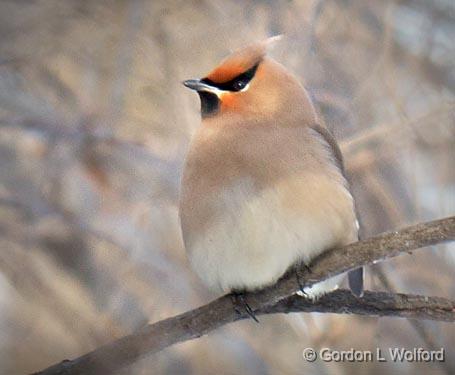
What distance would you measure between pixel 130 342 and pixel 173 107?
82 cm

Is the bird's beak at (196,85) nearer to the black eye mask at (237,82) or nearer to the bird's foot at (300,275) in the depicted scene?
the black eye mask at (237,82)

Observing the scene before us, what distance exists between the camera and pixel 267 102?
89.6 inches

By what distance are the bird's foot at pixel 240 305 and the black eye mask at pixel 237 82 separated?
52 cm

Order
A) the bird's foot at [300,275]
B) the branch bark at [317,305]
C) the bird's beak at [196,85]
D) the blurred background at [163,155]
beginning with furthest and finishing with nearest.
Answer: the blurred background at [163,155], the bird's beak at [196,85], the bird's foot at [300,275], the branch bark at [317,305]

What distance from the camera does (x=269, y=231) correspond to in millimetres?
2133

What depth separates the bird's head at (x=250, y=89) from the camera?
2.23m

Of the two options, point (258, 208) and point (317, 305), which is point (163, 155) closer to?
point (258, 208)

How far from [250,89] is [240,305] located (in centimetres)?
54

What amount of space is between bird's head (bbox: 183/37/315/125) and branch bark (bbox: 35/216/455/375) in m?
0.41

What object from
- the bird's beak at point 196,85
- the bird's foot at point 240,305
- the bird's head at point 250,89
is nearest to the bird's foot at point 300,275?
the bird's foot at point 240,305

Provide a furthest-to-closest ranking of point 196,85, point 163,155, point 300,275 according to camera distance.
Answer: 1. point 163,155
2. point 196,85
3. point 300,275

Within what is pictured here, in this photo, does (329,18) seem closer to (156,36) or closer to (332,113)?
(332,113)

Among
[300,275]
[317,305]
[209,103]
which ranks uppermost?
[209,103]

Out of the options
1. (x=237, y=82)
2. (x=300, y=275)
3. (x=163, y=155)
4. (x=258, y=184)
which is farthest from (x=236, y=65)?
(x=300, y=275)
